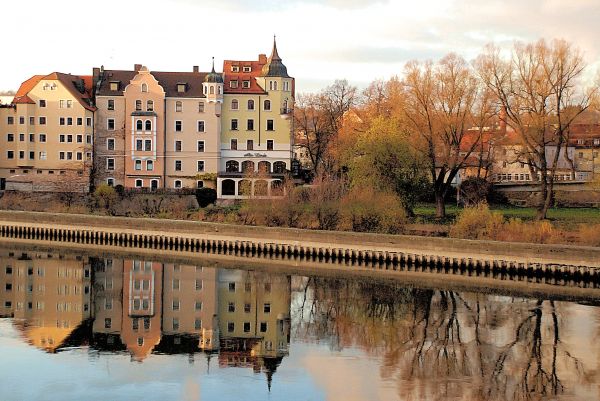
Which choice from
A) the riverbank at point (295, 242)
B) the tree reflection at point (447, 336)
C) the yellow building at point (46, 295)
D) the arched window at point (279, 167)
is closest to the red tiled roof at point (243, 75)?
the arched window at point (279, 167)

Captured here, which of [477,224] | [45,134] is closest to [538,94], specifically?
[477,224]

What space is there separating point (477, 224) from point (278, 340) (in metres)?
23.0

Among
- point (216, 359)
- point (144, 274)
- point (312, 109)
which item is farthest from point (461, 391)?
point (312, 109)

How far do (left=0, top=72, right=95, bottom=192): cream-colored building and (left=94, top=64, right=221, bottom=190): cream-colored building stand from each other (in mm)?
1513

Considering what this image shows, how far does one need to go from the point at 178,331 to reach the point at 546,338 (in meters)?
13.7

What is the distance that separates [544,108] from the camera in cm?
5981

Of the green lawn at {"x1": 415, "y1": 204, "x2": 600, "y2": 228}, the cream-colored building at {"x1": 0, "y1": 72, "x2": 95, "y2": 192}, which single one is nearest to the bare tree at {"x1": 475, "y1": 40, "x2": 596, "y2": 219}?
the green lawn at {"x1": 415, "y1": 204, "x2": 600, "y2": 228}

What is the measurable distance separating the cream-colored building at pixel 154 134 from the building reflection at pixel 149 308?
2782cm

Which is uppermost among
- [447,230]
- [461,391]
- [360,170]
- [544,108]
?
[544,108]

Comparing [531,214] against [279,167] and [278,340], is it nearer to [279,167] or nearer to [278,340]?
[279,167]

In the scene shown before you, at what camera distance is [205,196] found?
256 ft

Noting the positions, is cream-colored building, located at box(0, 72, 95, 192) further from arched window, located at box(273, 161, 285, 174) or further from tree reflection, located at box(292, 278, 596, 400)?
tree reflection, located at box(292, 278, 596, 400)

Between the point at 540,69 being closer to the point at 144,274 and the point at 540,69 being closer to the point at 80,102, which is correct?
the point at 144,274

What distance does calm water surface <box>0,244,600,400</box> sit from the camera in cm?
2709
